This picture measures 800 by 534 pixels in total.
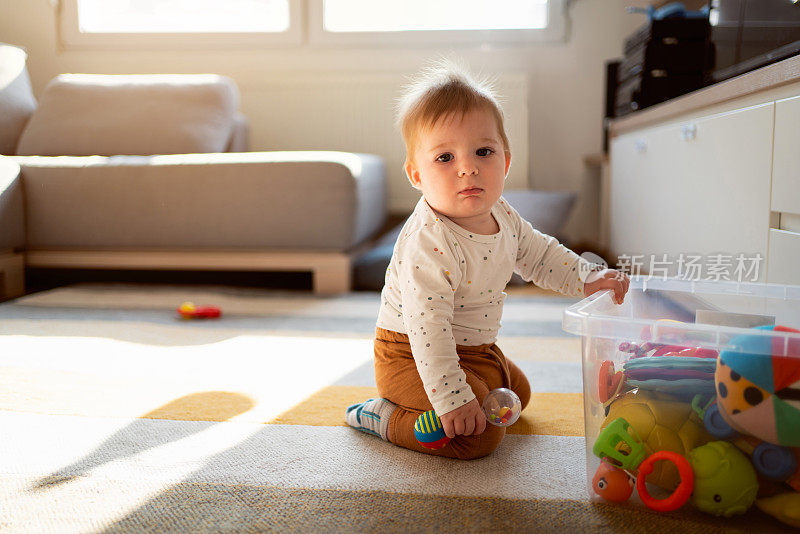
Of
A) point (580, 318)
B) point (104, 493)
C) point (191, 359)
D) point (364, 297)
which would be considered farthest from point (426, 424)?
point (364, 297)

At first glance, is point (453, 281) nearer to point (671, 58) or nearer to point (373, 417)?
point (373, 417)

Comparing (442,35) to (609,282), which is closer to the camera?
(609,282)

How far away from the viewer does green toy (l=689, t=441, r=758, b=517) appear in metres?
0.69

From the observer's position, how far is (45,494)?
79cm

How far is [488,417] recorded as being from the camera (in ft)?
2.91

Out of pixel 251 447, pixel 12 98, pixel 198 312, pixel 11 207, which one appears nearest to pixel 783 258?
pixel 251 447

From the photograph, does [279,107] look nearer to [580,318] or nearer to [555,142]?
[555,142]

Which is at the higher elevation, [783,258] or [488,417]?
[783,258]

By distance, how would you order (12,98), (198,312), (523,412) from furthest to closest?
(12,98) → (198,312) → (523,412)

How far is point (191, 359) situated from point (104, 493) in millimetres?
611

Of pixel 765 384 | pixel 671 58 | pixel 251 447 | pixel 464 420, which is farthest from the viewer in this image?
pixel 671 58

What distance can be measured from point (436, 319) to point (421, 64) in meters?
2.36

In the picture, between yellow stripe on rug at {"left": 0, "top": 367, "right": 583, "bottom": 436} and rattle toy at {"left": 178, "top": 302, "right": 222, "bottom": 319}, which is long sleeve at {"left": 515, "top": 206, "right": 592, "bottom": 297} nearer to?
→ yellow stripe on rug at {"left": 0, "top": 367, "right": 583, "bottom": 436}

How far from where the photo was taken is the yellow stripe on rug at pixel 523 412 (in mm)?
1005
